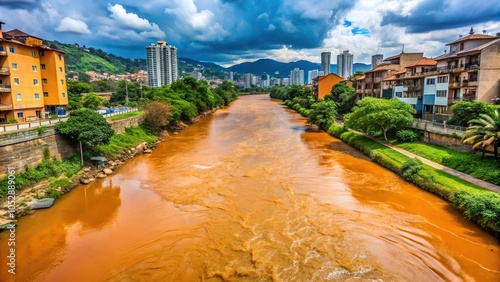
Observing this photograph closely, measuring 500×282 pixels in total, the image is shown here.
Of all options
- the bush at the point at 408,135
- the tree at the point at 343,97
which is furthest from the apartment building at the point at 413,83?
the tree at the point at 343,97

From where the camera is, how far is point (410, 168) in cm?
2078

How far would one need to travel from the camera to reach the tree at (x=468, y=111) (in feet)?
76.3

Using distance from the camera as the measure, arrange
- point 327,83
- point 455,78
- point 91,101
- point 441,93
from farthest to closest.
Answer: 1. point 327,83
2. point 91,101
3. point 441,93
4. point 455,78

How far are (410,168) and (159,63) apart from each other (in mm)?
146348

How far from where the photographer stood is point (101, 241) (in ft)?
45.2

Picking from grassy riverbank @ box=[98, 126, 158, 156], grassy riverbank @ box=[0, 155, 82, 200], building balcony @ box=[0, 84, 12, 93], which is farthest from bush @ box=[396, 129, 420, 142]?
building balcony @ box=[0, 84, 12, 93]

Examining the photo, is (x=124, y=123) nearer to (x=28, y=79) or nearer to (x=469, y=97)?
(x=28, y=79)

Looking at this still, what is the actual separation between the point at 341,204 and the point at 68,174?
58.8ft

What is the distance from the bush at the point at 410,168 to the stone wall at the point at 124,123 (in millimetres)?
A: 25720

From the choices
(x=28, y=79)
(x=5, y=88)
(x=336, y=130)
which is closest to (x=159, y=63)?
(x=28, y=79)

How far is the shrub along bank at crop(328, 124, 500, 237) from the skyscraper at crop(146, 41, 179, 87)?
135011 millimetres

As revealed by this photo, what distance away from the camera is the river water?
37.7ft

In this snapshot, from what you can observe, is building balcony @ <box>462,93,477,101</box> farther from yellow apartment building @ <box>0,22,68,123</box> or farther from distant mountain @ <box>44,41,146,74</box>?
distant mountain @ <box>44,41,146,74</box>

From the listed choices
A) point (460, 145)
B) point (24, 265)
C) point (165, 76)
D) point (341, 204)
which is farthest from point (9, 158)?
point (165, 76)
